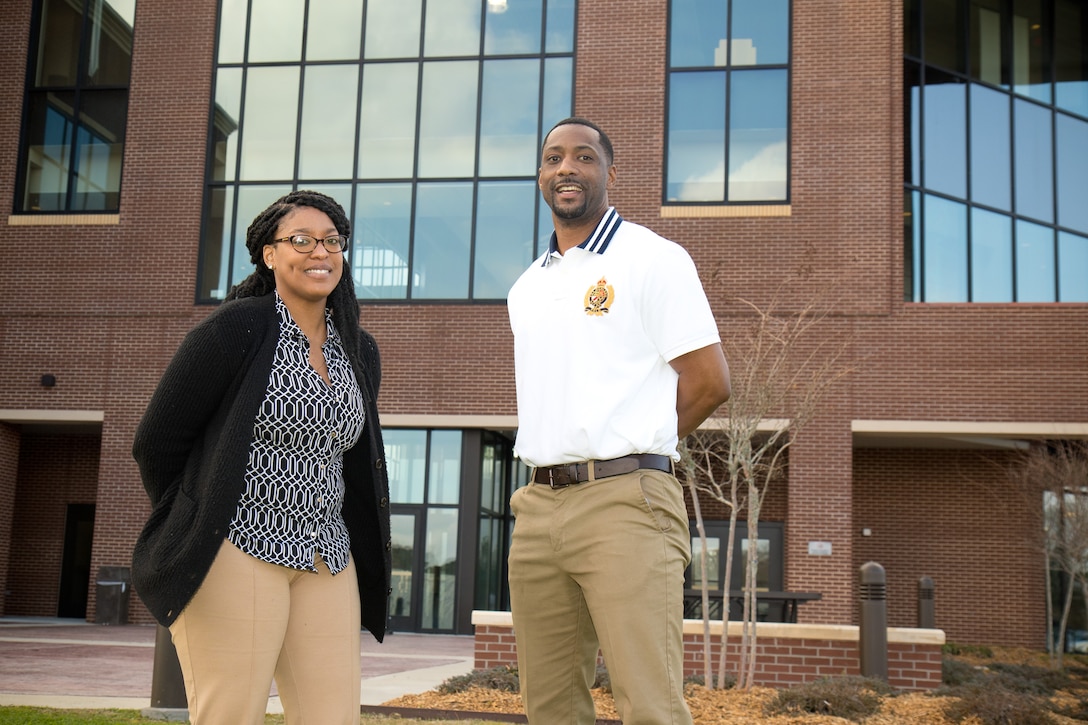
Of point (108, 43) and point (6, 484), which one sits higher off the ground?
Answer: point (108, 43)

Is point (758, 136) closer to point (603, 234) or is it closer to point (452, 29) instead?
point (452, 29)

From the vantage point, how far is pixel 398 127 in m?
20.8

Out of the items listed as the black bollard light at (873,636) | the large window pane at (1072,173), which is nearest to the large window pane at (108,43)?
the black bollard light at (873,636)

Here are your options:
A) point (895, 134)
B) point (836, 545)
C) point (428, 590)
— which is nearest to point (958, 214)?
point (895, 134)

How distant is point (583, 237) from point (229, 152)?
18916 millimetres

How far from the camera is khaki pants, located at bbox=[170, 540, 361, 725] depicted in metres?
2.99

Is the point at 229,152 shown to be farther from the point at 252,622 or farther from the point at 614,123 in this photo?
the point at 252,622

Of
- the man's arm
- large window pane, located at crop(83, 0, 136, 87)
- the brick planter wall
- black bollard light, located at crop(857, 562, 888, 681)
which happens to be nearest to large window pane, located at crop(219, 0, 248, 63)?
large window pane, located at crop(83, 0, 136, 87)

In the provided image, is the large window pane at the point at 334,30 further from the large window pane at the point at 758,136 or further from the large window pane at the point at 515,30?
the large window pane at the point at 758,136

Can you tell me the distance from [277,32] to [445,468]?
28.4 ft

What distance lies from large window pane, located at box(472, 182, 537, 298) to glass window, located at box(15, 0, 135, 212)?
23.1 ft

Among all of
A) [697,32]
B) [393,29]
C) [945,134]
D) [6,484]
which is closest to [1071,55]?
[945,134]

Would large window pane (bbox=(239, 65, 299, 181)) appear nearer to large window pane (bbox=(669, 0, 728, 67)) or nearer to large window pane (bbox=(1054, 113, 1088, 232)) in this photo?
large window pane (bbox=(669, 0, 728, 67))

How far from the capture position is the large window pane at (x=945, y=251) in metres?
20.7
